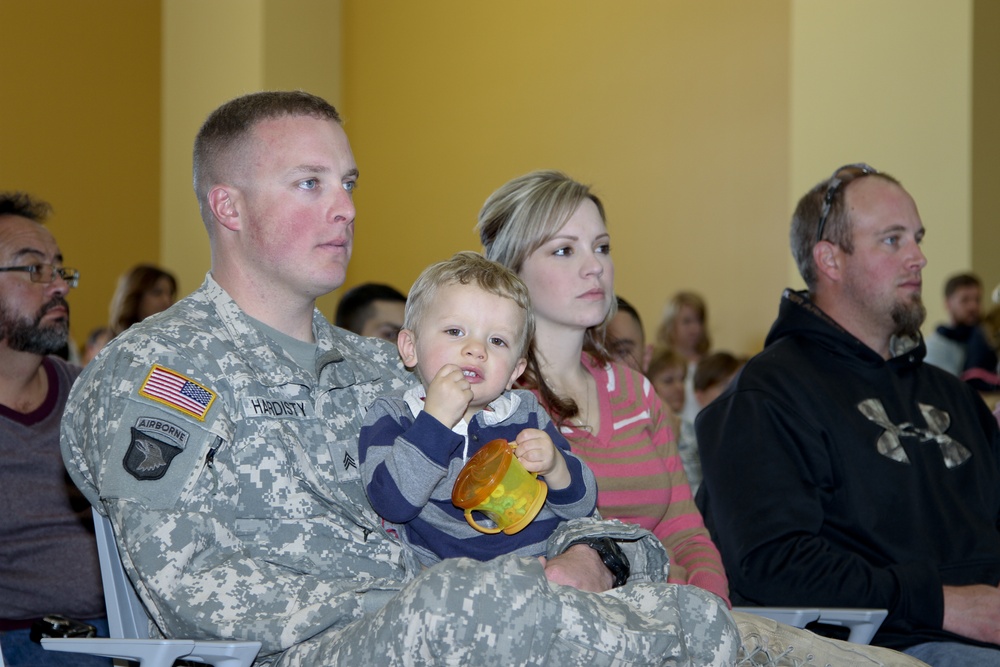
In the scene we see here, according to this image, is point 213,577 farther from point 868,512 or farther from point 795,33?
point 795,33

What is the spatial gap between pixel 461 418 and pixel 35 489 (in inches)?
46.9

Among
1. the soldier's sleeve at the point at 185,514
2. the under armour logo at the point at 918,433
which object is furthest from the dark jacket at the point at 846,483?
the soldier's sleeve at the point at 185,514

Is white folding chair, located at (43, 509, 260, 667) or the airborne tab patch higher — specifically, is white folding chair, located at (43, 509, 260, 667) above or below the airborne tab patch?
below

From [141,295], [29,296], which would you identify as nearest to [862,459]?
[29,296]

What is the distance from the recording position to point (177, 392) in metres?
1.69

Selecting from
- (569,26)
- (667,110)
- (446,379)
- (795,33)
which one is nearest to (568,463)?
(446,379)

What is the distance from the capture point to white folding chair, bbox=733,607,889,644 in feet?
6.79

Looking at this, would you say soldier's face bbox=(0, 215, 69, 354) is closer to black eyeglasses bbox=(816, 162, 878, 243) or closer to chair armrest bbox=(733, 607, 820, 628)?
chair armrest bbox=(733, 607, 820, 628)

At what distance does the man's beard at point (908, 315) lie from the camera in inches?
111

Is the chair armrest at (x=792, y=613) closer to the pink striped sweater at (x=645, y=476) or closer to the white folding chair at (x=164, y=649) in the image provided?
the pink striped sweater at (x=645, y=476)

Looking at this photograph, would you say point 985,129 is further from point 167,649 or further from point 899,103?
point 167,649

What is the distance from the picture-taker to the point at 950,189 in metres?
5.91

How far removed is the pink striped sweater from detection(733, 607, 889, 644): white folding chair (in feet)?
0.40

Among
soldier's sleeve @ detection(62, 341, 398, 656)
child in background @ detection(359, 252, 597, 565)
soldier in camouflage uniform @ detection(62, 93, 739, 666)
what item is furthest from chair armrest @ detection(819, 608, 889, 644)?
soldier's sleeve @ detection(62, 341, 398, 656)
